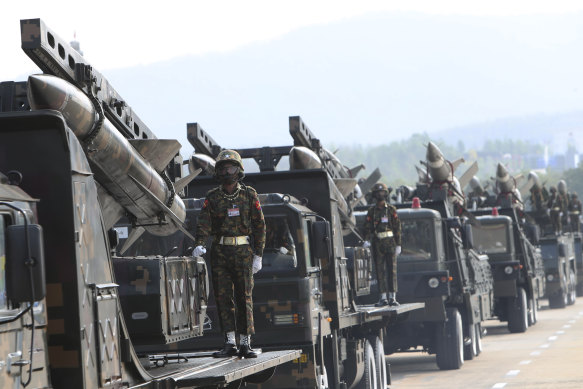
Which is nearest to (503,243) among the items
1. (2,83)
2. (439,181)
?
(439,181)

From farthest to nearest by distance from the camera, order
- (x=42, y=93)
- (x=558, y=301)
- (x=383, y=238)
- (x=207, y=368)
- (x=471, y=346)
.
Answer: (x=558, y=301) → (x=471, y=346) → (x=383, y=238) → (x=207, y=368) → (x=42, y=93)

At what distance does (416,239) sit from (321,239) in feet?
25.3

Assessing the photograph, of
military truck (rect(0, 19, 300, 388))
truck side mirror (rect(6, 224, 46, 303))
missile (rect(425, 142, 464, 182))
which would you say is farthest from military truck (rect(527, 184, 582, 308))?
truck side mirror (rect(6, 224, 46, 303))

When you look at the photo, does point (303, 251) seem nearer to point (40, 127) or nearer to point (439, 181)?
point (40, 127)

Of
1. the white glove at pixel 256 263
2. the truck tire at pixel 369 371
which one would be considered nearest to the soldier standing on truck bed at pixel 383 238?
the truck tire at pixel 369 371

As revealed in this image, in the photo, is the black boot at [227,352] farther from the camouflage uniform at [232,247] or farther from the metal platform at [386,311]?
the metal platform at [386,311]

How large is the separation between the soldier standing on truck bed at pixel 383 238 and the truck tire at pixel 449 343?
247cm

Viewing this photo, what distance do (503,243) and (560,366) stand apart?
345 inches

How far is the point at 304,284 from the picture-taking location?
12.4 metres

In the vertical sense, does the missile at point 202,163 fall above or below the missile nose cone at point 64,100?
above

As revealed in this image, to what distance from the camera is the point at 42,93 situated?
752cm

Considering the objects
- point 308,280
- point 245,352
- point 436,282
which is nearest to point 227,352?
point 245,352

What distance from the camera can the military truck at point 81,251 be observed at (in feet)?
20.0

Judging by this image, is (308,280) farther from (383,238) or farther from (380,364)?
(383,238)
